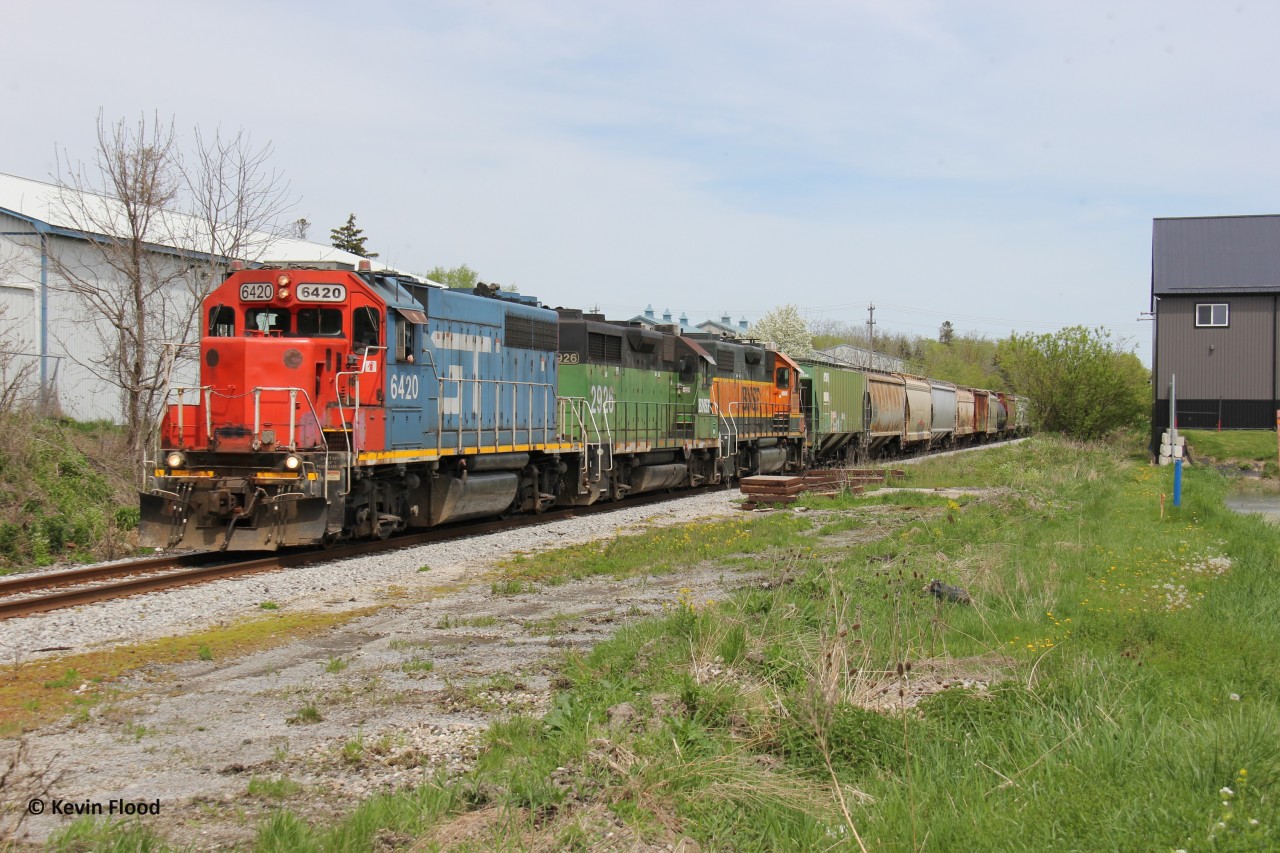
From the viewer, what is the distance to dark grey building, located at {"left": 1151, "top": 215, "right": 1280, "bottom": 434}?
3931 centimetres

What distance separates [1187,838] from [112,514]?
15120mm

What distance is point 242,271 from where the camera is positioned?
1353cm

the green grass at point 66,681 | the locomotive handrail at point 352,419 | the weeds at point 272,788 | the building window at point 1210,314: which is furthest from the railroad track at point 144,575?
the building window at point 1210,314

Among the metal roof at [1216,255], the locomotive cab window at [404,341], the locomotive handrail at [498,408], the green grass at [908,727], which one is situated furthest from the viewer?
the metal roof at [1216,255]

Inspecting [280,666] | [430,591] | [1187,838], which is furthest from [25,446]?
[1187,838]

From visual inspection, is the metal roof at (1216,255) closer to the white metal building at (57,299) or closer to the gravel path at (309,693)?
the white metal building at (57,299)

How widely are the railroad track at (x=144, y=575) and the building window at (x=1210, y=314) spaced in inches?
1398

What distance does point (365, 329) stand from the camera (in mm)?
13461

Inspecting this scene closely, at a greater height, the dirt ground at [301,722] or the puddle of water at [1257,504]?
the dirt ground at [301,722]

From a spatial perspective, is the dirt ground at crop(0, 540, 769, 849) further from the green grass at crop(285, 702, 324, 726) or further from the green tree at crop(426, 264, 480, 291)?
the green tree at crop(426, 264, 480, 291)

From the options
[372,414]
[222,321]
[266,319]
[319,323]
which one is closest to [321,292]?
[319,323]

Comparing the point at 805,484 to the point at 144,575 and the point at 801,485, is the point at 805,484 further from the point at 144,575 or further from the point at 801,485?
the point at 144,575

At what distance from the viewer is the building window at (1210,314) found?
4009 centimetres

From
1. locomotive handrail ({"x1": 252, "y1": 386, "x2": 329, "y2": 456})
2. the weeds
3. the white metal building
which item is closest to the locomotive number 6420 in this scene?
locomotive handrail ({"x1": 252, "y1": 386, "x2": 329, "y2": 456})
